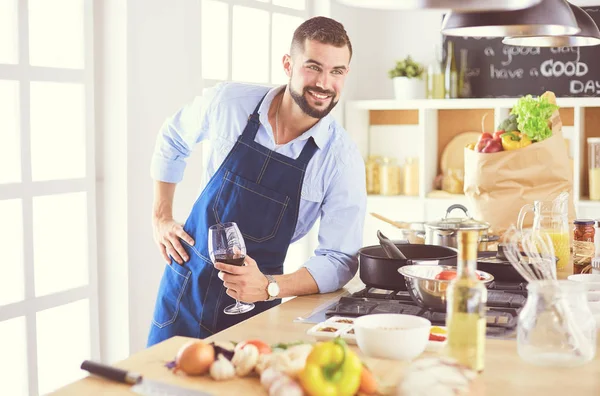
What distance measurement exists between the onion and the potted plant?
13.0 ft

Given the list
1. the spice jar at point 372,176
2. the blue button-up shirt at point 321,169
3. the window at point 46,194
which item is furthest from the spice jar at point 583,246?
the spice jar at point 372,176

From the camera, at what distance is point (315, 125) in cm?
260

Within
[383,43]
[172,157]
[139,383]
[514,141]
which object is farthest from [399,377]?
[383,43]

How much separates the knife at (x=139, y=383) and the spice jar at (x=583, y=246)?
5.11ft

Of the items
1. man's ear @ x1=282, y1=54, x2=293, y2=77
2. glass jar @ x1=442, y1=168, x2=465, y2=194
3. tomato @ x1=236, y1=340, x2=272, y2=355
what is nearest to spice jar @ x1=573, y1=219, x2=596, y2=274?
man's ear @ x1=282, y1=54, x2=293, y2=77

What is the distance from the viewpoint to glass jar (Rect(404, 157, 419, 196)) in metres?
5.32

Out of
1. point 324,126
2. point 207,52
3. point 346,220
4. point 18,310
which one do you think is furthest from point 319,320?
point 207,52

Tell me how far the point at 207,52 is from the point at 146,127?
879 millimetres

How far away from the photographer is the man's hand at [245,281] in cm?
219

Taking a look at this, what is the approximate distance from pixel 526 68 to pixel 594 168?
0.81m

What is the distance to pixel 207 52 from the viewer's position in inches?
161

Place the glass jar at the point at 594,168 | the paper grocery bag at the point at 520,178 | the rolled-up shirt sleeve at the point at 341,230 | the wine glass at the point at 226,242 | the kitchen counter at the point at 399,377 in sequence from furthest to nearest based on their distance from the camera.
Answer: the glass jar at the point at 594,168 → the paper grocery bag at the point at 520,178 → the rolled-up shirt sleeve at the point at 341,230 → the wine glass at the point at 226,242 → the kitchen counter at the point at 399,377

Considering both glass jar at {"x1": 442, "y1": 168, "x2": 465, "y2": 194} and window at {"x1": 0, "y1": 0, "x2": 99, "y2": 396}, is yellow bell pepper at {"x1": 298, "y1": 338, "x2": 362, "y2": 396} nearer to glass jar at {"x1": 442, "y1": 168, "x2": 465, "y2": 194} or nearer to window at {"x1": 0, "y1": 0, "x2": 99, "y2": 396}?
window at {"x1": 0, "y1": 0, "x2": 99, "y2": 396}

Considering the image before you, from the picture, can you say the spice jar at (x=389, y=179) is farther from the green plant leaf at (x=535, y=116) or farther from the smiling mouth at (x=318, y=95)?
the smiling mouth at (x=318, y=95)
